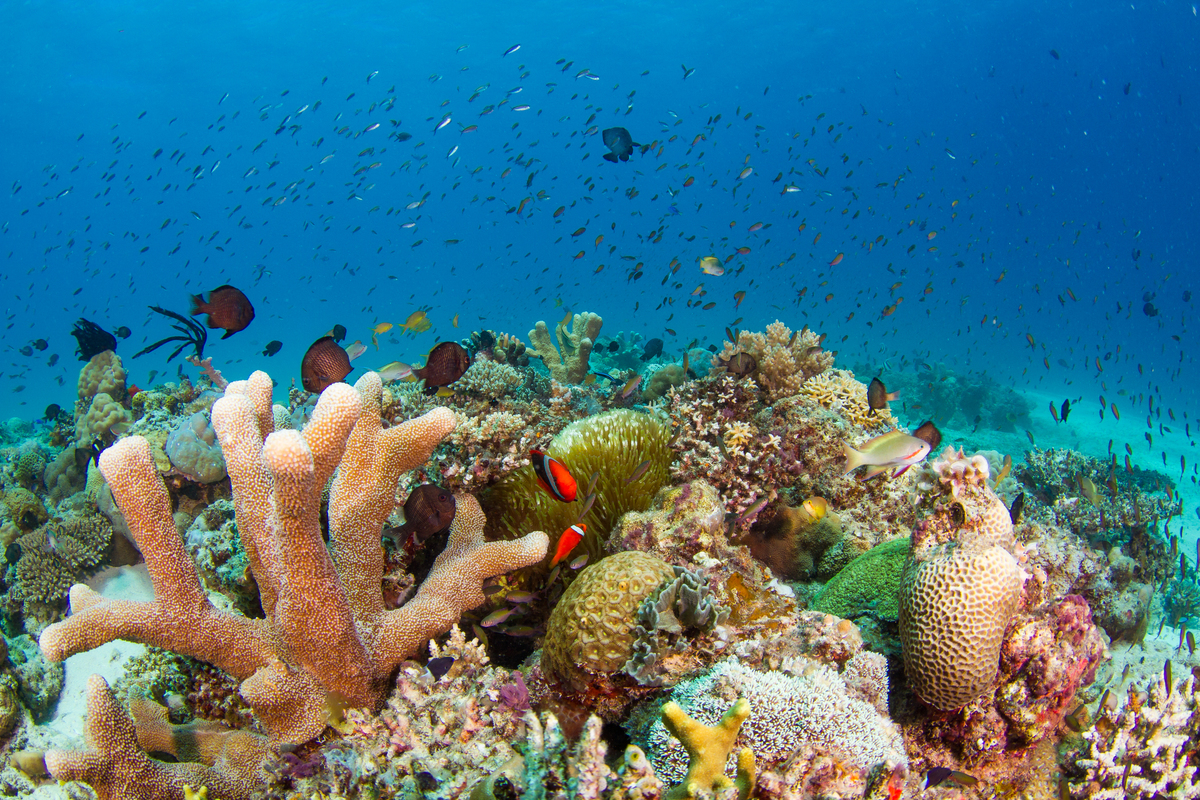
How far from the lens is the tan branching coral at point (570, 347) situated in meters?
10.5

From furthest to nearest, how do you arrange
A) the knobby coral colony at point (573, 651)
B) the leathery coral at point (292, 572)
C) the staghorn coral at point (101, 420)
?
1. the staghorn coral at point (101, 420)
2. the leathery coral at point (292, 572)
3. the knobby coral colony at point (573, 651)

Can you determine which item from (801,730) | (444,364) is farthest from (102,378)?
(801,730)

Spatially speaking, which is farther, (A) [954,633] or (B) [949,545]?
(B) [949,545]

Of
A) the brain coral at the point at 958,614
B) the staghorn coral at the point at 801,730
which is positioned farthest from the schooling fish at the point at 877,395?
the staghorn coral at the point at 801,730

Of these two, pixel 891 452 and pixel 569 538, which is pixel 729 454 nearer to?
pixel 891 452

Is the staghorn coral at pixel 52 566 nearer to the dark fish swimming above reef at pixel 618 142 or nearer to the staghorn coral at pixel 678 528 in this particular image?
the staghorn coral at pixel 678 528

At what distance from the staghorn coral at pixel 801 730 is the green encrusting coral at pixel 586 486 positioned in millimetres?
1819

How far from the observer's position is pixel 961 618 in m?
2.45

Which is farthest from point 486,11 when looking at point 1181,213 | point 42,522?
point 1181,213

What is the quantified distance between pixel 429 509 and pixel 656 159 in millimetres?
46502

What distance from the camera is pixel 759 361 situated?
251 inches

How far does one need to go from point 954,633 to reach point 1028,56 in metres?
102

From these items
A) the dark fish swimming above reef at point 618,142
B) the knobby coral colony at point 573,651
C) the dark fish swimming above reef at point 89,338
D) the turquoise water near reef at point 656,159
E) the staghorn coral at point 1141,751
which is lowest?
the staghorn coral at point 1141,751

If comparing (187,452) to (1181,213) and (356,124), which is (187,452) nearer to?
(356,124)
